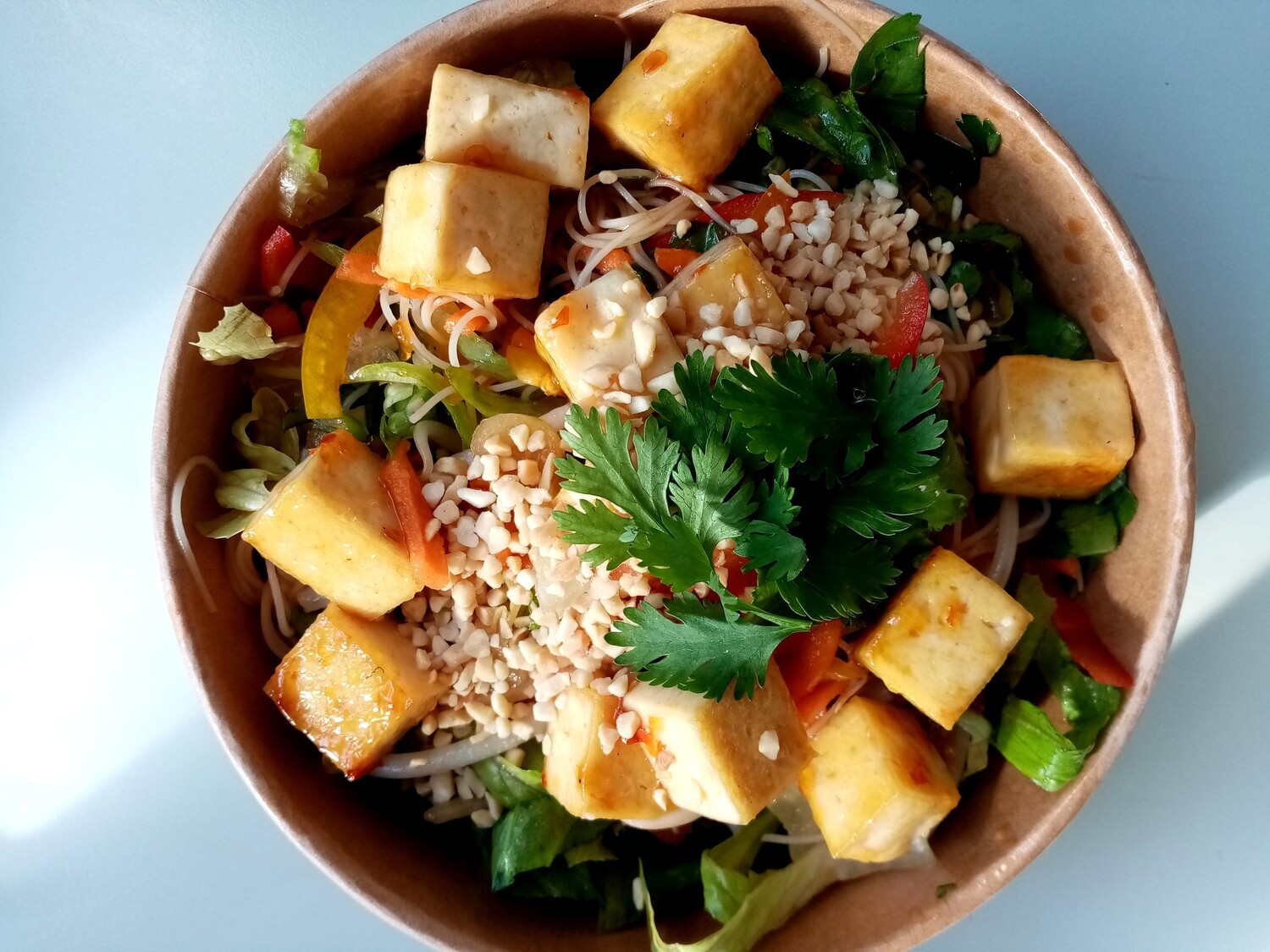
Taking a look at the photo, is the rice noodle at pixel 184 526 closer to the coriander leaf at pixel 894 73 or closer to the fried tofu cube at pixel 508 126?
the fried tofu cube at pixel 508 126

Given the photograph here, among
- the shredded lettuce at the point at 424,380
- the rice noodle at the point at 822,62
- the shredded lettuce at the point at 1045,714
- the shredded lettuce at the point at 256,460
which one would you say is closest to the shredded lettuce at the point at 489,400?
the shredded lettuce at the point at 424,380

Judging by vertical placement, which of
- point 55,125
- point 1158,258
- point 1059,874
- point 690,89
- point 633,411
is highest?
point 55,125

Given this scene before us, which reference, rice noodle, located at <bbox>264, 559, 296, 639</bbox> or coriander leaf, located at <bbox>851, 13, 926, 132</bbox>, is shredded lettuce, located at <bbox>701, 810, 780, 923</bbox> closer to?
rice noodle, located at <bbox>264, 559, 296, 639</bbox>

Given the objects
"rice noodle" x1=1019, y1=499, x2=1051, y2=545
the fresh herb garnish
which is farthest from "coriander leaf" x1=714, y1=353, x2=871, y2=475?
"rice noodle" x1=1019, y1=499, x2=1051, y2=545

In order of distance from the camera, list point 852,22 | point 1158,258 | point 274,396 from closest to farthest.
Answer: point 852,22 < point 274,396 < point 1158,258

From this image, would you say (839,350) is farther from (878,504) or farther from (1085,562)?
(1085,562)

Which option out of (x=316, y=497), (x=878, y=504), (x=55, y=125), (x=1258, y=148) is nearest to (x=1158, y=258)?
(x=1258, y=148)

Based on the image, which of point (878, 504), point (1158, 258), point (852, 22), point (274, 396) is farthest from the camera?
point (1158, 258)
